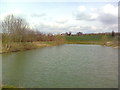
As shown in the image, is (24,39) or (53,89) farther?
(24,39)

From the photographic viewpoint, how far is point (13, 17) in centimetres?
2666

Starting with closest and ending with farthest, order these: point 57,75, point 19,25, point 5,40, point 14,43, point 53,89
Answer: point 53,89, point 57,75, point 5,40, point 14,43, point 19,25

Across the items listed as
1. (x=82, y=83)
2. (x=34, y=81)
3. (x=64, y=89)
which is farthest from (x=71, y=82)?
(x=34, y=81)

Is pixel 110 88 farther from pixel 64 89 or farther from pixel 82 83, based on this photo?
pixel 64 89

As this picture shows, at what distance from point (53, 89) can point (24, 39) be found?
23.3m

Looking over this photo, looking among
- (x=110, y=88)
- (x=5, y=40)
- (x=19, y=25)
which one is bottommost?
(x=110, y=88)


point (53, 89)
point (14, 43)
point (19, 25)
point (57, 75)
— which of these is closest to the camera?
point (53, 89)

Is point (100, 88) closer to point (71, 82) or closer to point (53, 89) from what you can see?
point (71, 82)

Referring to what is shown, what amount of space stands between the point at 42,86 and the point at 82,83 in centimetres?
190

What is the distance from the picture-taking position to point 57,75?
939 centimetres

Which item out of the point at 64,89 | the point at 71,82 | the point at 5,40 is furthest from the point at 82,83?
the point at 5,40

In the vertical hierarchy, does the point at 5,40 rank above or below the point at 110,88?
above

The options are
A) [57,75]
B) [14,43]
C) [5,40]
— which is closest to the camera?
[57,75]

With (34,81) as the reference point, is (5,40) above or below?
above
